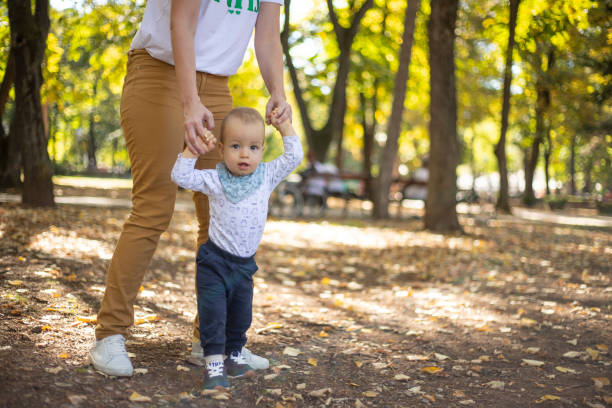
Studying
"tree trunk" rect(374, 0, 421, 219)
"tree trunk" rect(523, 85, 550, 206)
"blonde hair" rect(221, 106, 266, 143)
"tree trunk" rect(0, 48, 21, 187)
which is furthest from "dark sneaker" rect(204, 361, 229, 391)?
"tree trunk" rect(523, 85, 550, 206)

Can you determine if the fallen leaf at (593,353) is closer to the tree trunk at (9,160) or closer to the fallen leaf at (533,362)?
the fallen leaf at (533,362)

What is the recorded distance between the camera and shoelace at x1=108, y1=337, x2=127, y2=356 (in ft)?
9.50

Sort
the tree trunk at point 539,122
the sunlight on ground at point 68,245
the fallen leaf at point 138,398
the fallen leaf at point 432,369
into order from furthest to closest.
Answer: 1. the tree trunk at point 539,122
2. the sunlight on ground at point 68,245
3. the fallen leaf at point 432,369
4. the fallen leaf at point 138,398

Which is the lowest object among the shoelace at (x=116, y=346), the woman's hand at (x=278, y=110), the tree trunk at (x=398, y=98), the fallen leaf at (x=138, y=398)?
the fallen leaf at (x=138, y=398)

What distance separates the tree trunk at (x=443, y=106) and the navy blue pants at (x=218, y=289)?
28.0 feet

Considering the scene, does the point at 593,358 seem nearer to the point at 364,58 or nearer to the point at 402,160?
the point at 364,58

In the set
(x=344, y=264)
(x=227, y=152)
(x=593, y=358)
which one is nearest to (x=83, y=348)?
(x=227, y=152)

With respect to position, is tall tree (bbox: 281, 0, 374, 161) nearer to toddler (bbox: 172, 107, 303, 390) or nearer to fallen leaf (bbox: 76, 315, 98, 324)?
fallen leaf (bbox: 76, 315, 98, 324)

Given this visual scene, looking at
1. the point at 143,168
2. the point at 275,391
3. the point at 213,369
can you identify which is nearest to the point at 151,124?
the point at 143,168

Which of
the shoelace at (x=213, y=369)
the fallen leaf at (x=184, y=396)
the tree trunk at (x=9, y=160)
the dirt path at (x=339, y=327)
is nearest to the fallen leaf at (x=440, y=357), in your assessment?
the dirt path at (x=339, y=327)

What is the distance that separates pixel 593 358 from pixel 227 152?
2663 millimetres

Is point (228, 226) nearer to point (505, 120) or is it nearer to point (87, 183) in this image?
point (505, 120)

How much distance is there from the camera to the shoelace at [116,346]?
9.50ft

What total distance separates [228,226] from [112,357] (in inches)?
32.8
